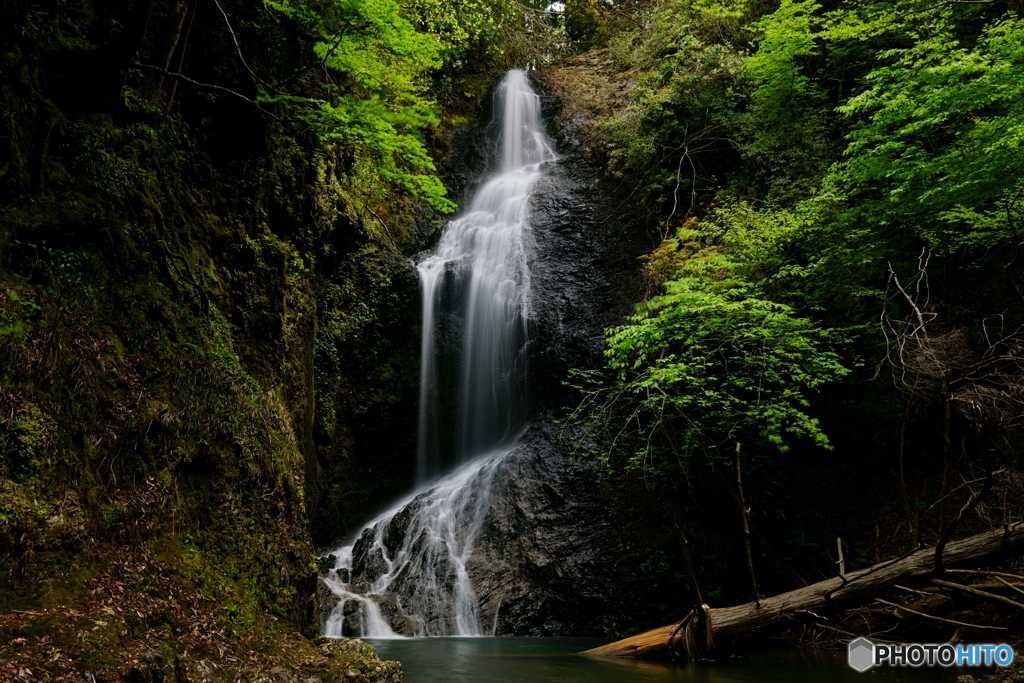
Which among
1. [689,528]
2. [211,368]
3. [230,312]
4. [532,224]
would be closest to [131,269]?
[211,368]

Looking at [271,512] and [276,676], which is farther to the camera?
[271,512]

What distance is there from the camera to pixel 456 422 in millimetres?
14766

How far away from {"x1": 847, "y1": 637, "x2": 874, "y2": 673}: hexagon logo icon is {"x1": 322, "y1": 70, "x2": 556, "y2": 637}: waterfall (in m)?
5.57

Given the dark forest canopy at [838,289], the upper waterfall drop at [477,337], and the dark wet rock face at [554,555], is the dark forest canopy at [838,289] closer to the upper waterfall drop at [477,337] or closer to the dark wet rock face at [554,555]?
the dark wet rock face at [554,555]

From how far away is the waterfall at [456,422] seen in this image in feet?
35.5

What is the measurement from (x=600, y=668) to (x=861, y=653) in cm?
350

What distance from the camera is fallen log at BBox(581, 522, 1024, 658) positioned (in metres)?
7.30

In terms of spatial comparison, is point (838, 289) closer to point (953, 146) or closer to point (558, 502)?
point (953, 146)

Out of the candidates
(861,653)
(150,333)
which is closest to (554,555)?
(861,653)

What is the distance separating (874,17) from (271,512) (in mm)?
14199

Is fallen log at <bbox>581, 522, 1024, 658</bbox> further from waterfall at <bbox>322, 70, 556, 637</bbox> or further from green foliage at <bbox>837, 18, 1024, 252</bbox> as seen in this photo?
green foliage at <bbox>837, 18, 1024, 252</bbox>

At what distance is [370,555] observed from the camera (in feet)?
39.6

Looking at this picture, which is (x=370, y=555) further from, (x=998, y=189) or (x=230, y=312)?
(x=998, y=189)

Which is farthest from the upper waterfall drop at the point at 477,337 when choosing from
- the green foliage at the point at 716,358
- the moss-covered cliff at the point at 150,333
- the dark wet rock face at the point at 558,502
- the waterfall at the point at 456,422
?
the moss-covered cliff at the point at 150,333
